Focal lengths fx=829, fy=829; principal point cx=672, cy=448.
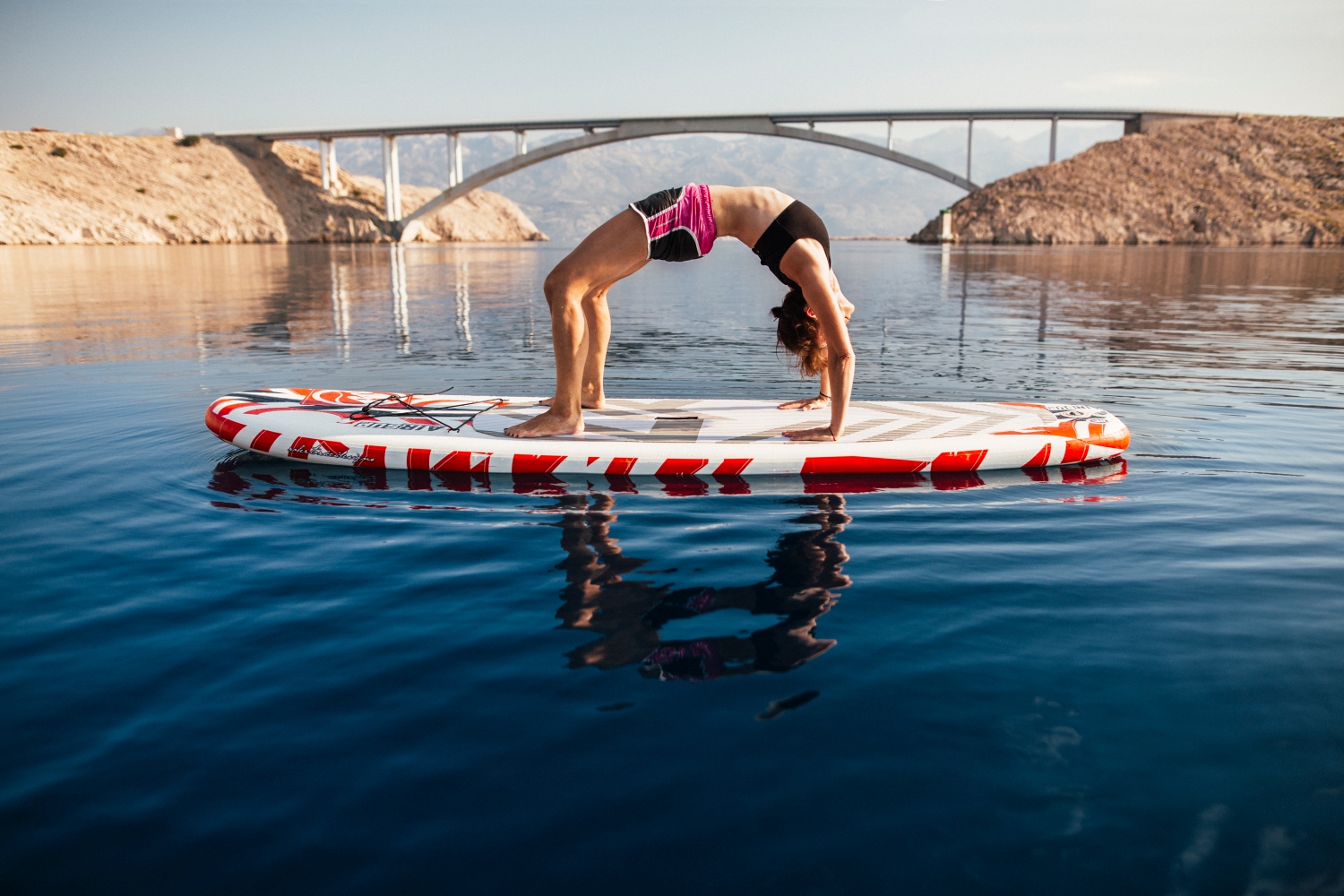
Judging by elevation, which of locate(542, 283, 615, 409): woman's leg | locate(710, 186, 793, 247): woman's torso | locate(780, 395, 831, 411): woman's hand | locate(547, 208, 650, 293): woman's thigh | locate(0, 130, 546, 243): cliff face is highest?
locate(0, 130, 546, 243): cliff face

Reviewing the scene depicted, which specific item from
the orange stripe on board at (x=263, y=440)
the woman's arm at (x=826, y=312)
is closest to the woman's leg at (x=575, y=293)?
the woman's arm at (x=826, y=312)

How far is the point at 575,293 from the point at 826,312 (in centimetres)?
158

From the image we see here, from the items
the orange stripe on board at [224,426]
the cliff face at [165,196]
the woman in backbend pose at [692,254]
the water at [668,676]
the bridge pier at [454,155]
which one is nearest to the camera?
the water at [668,676]

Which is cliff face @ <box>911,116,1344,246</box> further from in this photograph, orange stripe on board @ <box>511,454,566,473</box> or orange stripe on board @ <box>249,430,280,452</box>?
orange stripe on board @ <box>249,430,280,452</box>

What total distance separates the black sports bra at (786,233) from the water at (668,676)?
1.43 metres

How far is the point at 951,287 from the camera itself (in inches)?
899

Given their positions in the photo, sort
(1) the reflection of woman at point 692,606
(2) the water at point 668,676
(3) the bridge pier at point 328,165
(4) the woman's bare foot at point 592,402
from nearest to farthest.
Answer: (2) the water at point 668,676, (1) the reflection of woman at point 692,606, (4) the woman's bare foot at point 592,402, (3) the bridge pier at point 328,165

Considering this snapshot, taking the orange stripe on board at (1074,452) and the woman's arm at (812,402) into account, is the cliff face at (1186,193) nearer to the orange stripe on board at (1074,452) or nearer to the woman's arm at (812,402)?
the woman's arm at (812,402)

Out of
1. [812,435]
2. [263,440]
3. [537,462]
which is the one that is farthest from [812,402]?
[263,440]

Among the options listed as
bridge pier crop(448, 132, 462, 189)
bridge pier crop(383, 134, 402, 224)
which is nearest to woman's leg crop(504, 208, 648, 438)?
bridge pier crop(448, 132, 462, 189)

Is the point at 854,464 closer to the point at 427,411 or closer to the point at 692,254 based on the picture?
the point at 692,254

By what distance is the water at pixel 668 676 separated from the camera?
76.7 inches

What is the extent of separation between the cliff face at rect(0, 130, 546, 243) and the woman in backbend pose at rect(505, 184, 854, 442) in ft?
208

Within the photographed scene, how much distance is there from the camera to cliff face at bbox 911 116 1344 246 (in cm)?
7288
